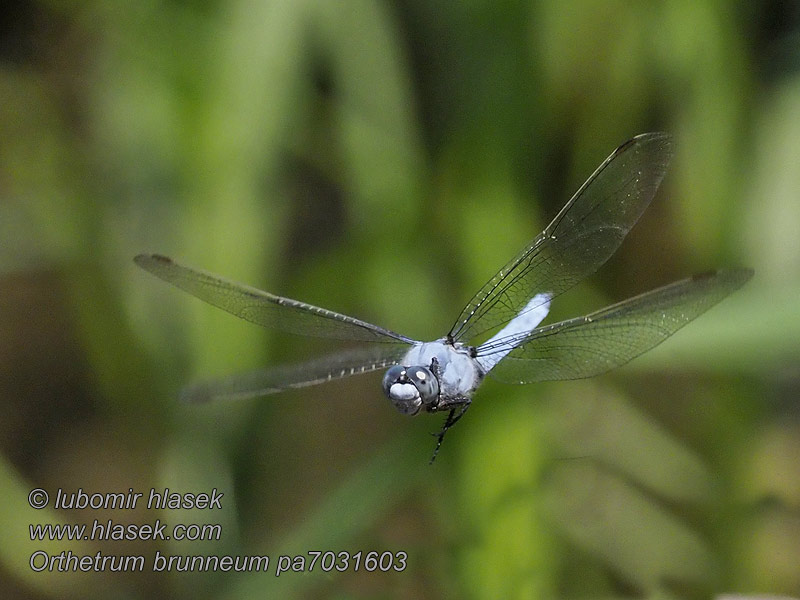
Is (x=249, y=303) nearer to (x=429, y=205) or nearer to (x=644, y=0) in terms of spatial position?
(x=429, y=205)

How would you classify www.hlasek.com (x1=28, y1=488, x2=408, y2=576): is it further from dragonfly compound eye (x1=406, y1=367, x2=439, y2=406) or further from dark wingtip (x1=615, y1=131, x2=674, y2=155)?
dark wingtip (x1=615, y1=131, x2=674, y2=155)

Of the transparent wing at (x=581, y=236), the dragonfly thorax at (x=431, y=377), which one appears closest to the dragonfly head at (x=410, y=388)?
the dragonfly thorax at (x=431, y=377)

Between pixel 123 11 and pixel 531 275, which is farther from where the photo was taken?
pixel 123 11

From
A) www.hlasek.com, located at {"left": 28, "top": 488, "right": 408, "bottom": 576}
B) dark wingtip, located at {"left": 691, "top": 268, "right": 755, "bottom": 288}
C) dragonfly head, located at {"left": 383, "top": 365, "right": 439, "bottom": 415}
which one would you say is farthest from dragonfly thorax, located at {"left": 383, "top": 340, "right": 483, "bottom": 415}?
www.hlasek.com, located at {"left": 28, "top": 488, "right": 408, "bottom": 576}

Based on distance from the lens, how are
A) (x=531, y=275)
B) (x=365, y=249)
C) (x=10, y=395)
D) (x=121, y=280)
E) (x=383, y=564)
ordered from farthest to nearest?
(x=10, y=395)
(x=121, y=280)
(x=365, y=249)
(x=383, y=564)
(x=531, y=275)

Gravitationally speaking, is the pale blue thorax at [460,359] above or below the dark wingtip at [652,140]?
below

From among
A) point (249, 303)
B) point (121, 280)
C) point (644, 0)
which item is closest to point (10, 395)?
point (121, 280)

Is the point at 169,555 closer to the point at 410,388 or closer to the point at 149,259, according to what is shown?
the point at 149,259

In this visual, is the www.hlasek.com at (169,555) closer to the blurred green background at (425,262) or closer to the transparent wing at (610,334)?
the blurred green background at (425,262)
